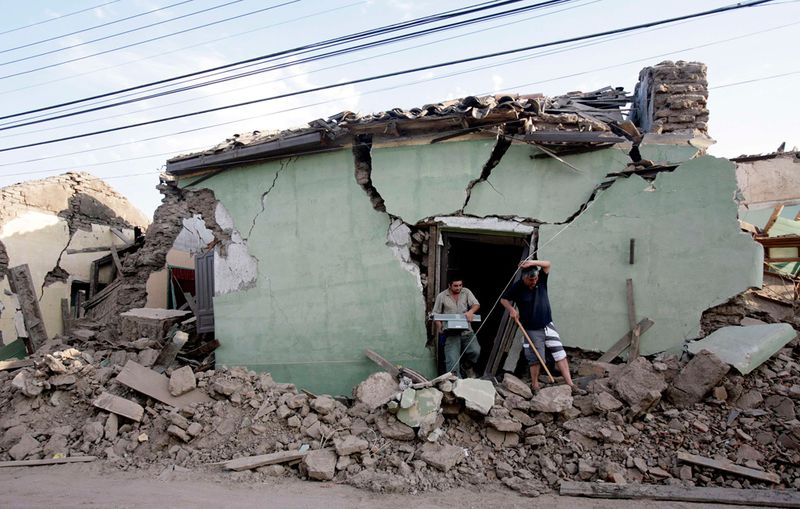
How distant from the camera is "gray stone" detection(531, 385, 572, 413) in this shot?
192 inches

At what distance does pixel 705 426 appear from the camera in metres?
4.54

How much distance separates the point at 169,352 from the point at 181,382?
1.57m

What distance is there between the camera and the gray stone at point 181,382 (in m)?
6.08

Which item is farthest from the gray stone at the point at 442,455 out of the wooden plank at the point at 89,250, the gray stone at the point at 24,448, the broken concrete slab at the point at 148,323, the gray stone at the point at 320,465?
the wooden plank at the point at 89,250

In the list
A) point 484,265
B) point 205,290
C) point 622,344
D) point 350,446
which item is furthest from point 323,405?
point 484,265

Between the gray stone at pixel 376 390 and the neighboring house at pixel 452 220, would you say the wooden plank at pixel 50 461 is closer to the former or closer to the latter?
the neighboring house at pixel 452 220

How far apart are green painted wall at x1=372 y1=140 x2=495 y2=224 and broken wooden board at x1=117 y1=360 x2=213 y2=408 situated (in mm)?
3320

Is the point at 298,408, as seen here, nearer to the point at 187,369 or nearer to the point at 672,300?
the point at 187,369

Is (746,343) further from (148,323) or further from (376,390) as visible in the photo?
(148,323)

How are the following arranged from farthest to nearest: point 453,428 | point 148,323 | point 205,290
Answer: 1. point 205,290
2. point 148,323
3. point 453,428

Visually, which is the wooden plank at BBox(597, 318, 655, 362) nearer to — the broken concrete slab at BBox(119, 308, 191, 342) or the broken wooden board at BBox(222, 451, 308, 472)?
the broken wooden board at BBox(222, 451, 308, 472)

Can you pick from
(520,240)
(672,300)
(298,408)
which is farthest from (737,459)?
(298,408)

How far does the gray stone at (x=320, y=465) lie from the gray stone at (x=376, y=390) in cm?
83

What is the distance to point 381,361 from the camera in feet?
22.0
